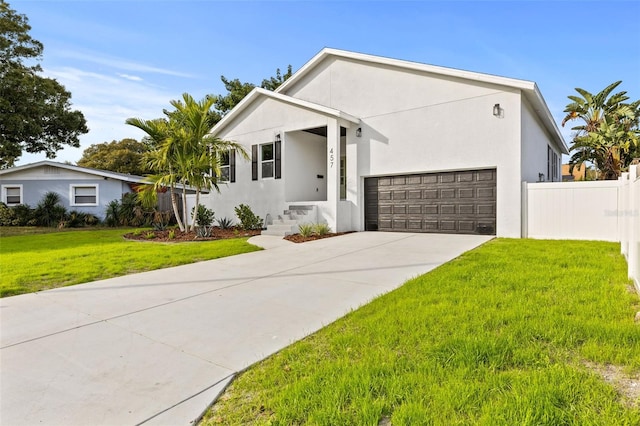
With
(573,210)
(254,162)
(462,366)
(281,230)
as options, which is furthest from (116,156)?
(462,366)

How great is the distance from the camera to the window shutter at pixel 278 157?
47.1 ft

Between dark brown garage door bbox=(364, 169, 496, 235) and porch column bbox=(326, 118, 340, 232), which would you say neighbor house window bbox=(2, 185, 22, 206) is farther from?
dark brown garage door bbox=(364, 169, 496, 235)

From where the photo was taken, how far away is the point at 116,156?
113 feet

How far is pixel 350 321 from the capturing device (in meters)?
3.86

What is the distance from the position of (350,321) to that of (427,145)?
366 inches

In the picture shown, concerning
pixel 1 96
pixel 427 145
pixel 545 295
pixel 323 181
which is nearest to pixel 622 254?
pixel 545 295

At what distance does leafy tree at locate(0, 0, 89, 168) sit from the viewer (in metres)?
19.6

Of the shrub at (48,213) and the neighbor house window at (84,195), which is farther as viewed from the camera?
the neighbor house window at (84,195)

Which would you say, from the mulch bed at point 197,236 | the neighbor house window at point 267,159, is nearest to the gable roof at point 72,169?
the mulch bed at point 197,236

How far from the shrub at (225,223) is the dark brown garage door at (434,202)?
5.99 m

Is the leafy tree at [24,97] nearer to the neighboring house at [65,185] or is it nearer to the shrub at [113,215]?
the neighboring house at [65,185]

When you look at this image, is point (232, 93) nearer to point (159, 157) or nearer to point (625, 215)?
point (159, 157)

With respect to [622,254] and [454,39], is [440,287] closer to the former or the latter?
[622,254]

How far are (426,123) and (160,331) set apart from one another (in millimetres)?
10548
